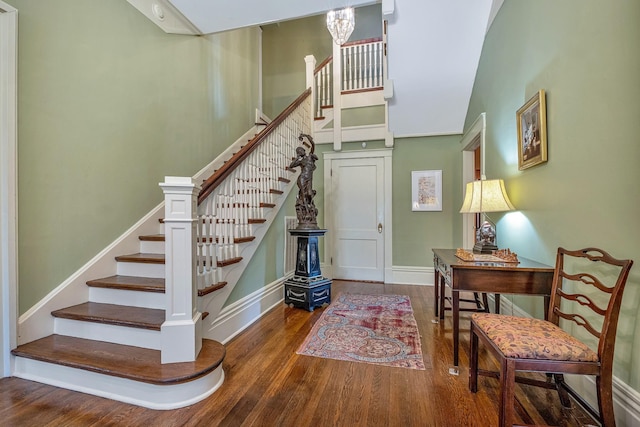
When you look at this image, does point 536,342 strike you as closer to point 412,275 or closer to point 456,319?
point 456,319

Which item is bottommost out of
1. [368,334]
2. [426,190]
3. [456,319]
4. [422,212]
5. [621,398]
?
[368,334]

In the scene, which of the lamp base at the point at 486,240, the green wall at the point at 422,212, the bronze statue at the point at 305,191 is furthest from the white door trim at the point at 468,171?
the bronze statue at the point at 305,191

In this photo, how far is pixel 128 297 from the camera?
2.16 m

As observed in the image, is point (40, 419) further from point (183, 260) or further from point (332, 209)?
point (332, 209)

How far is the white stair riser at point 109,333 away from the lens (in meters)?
1.85

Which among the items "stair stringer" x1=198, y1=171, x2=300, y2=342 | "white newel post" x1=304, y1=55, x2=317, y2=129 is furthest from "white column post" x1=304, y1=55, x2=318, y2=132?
"stair stringer" x1=198, y1=171, x2=300, y2=342

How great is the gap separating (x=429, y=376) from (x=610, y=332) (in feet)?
3.36

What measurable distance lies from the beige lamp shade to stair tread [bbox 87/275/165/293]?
Answer: 2.57 meters

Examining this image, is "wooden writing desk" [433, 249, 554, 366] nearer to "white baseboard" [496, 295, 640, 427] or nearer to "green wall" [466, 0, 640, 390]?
"green wall" [466, 0, 640, 390]

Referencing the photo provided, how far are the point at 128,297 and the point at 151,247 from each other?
0.61m

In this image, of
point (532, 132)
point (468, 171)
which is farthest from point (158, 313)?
point (468, 171)

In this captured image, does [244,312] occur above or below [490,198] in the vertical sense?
below

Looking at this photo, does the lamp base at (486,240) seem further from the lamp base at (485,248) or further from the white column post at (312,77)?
the white column post at (312,77)

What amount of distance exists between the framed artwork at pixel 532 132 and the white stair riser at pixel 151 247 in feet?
10.4
